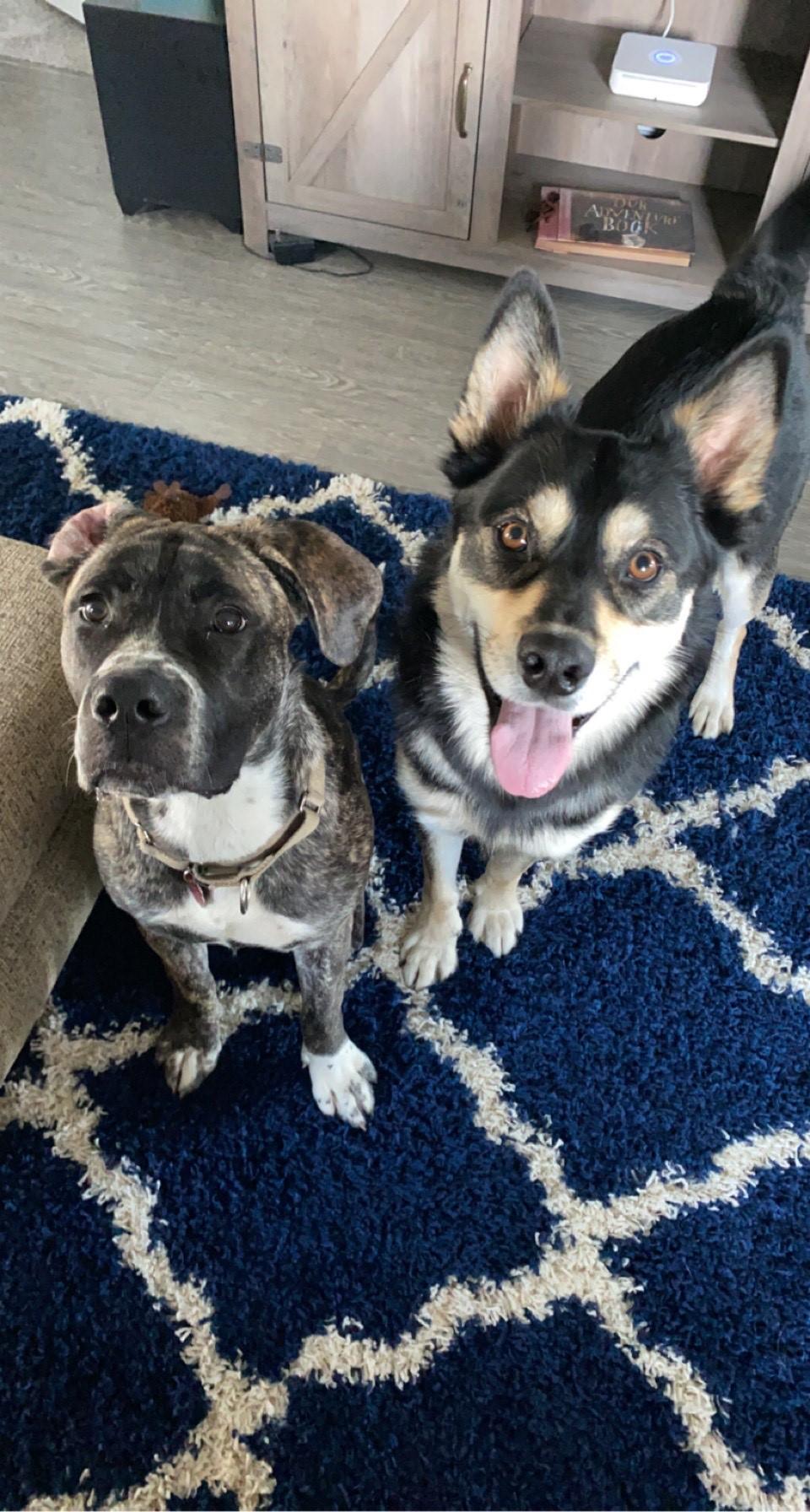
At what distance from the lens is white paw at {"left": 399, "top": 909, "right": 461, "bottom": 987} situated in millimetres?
1953

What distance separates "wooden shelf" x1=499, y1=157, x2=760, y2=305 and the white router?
1.43ft

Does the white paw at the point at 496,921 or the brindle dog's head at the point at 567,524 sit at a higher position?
the brindle dog's head at the point at 567,524

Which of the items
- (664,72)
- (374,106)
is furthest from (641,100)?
(374,106)

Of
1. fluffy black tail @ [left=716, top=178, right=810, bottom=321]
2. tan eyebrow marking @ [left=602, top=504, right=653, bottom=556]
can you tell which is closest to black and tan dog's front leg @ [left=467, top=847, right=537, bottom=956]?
tan eyebrow marking @ [left=602, top=504, right=653, bottom=556]

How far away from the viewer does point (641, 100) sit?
2945 mm

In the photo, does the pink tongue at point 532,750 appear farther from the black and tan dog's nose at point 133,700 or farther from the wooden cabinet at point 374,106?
the wooden cabinet at point 374,106

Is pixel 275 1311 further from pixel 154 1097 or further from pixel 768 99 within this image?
pixel 768 99

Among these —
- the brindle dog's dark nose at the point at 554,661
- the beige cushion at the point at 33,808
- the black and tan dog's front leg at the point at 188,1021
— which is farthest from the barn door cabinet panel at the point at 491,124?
the black and tan dog's front leg at the point at 188,1021

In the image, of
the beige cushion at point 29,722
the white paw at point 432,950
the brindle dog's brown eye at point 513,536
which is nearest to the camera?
the brindle dog's brown eye at point 513,536

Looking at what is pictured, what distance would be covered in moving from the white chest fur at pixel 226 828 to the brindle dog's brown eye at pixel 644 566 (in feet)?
1.88

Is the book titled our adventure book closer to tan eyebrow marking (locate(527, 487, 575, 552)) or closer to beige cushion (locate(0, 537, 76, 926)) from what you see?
tan eyebrow marking (locate(527, 487, 575, 552))

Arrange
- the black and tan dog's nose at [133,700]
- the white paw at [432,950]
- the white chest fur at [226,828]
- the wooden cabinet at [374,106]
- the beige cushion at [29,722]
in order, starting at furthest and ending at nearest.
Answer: the wooden cabinet at [374,106] → the white paw at [432,950] → the beige cushion at [29,722] → the white chest fur at [226,828] → the black and tan dog's nose at [133,700]

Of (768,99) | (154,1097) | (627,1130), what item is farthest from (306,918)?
(768,99)

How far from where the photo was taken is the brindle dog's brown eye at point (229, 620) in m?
1.25
